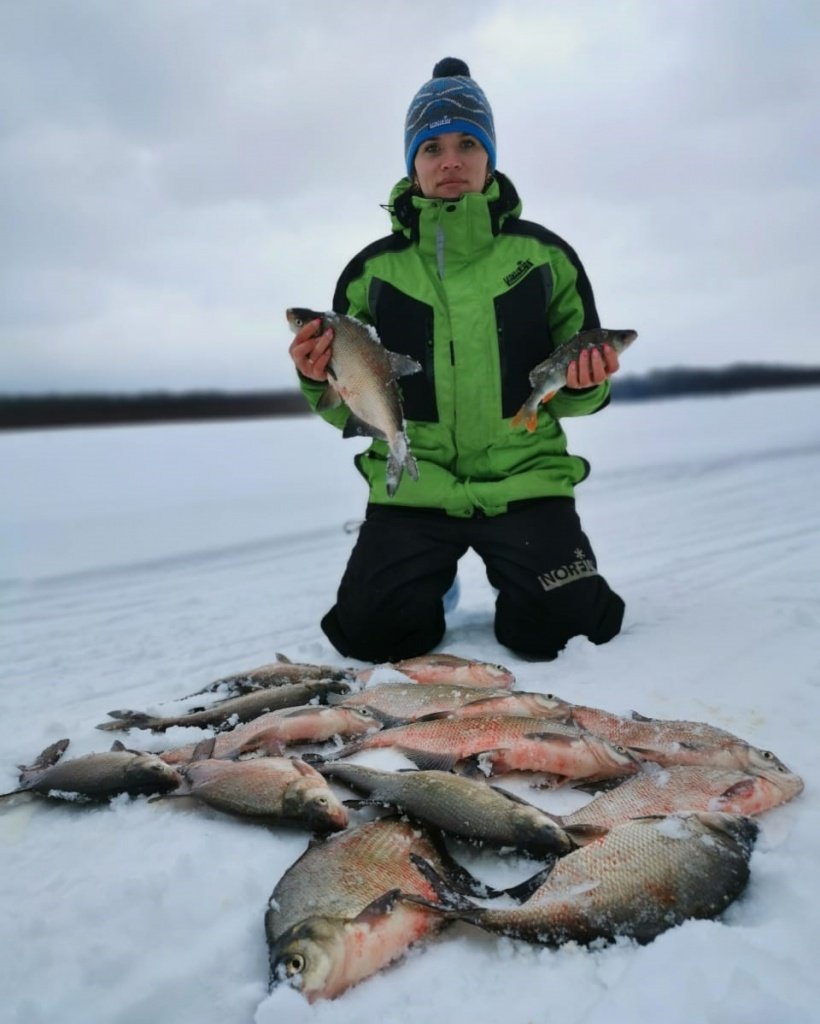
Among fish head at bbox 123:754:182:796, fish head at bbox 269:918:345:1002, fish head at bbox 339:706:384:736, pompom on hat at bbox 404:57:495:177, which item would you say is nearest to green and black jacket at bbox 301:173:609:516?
pompom on hat at bbox 404:57:495:177

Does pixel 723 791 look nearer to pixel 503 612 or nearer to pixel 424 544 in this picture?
pixel 503 612

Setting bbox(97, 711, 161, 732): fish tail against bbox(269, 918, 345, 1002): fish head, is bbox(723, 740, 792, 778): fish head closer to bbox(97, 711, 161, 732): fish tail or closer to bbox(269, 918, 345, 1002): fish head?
bbox(269, 918, 345, 1002): fish head

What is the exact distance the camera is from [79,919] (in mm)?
1718

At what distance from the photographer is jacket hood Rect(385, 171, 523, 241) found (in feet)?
12.0

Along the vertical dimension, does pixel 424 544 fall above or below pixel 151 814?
above

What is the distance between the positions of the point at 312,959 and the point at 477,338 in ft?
8.92

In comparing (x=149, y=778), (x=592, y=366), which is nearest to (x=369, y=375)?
(x=592, y=366)

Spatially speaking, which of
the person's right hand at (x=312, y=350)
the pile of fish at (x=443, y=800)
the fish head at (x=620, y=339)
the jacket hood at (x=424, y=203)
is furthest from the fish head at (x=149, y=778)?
the jacket hood at (x=424, y=203)

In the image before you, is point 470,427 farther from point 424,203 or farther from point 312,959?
point 312,959

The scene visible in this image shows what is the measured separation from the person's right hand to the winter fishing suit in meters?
0.35

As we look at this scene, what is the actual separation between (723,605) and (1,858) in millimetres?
3085

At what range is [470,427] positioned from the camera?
3611mm

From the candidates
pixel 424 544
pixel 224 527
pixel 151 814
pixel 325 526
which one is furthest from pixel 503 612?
pixel 224 527

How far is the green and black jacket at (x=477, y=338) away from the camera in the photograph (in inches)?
141
